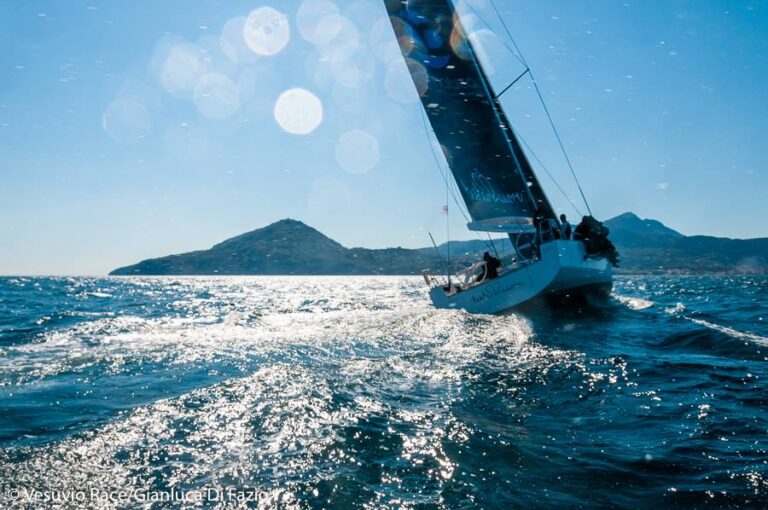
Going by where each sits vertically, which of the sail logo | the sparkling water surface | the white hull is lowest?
the sparkling water surface

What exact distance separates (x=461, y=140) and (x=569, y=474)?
16.4 meters

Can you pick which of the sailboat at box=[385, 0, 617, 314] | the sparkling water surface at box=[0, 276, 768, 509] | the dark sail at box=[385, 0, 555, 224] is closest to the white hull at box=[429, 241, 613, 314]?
the sailboat at box=[385, 0, 617, 314]

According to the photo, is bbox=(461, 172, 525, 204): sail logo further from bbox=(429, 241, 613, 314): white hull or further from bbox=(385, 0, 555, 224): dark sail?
bbox=(429, 241, 613, 314): white hull

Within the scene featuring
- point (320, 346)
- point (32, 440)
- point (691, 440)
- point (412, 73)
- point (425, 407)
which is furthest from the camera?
point (412, 73)

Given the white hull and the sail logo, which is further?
the sail logo

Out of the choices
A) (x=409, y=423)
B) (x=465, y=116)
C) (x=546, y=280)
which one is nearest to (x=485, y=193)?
(x=465, y=116)

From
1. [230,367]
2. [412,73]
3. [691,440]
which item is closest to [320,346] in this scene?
[230,367]

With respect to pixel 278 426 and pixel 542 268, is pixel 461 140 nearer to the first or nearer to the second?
pixel 542 268

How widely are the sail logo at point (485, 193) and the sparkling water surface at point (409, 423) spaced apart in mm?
8189

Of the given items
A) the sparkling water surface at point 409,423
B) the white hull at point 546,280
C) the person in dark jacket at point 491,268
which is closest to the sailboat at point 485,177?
the white hull at point 546,280

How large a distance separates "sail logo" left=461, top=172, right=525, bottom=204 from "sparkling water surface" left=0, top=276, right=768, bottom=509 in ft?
26.9

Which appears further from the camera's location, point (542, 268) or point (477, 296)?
point (477, 296)

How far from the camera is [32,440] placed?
446 cm

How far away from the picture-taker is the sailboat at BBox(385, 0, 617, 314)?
48.9ft
